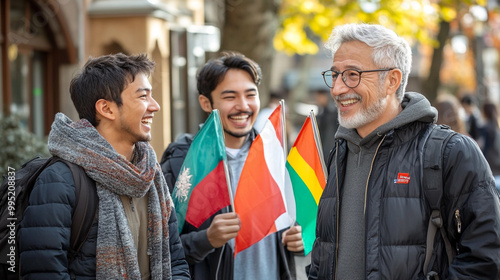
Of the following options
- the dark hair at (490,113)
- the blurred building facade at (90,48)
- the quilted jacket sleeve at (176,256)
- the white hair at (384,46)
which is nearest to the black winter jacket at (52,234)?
the quilted jacket sleeve at (176,256)

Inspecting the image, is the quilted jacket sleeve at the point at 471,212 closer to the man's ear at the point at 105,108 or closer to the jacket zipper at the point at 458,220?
the jacket zipper at the point at 458,220

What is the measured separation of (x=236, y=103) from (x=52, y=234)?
1646 mm

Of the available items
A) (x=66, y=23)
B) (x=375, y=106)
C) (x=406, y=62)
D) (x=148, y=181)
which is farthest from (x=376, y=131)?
(x=66, y=23)

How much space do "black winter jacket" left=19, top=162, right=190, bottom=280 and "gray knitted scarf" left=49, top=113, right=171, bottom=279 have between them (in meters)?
0.07

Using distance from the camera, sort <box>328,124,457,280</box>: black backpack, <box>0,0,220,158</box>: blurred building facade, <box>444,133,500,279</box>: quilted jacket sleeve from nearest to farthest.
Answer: <box>444,133,500,279</box>: quilted jacket sleeve → <box>328,124,457,280</box>: black backpack → <box>0,0,220,158</box>: blurred building facade

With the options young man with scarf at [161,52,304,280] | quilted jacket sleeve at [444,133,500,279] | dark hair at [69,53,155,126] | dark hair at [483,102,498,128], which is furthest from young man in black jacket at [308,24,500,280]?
dark hair at [483,102,498,128]

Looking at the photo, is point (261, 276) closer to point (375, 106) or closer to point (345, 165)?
point (345, 165)

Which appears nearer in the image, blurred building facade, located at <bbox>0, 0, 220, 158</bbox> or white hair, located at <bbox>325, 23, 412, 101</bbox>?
white hair, located at <bbox>325, 23, 412, 101</bbox>

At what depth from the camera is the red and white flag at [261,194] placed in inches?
157

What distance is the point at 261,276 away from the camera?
3973mm

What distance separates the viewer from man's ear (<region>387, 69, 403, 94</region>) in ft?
10.5

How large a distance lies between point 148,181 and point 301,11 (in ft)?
40.1

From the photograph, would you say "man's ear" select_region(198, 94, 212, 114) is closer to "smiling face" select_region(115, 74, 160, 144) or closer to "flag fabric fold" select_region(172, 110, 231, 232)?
"flag fabric fold" select_region(172, 110, 231, 232)

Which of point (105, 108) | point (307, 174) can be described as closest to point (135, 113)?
point (105, 108)
